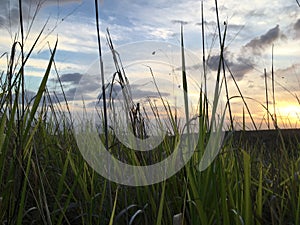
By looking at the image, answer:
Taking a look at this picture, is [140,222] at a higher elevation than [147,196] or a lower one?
lower

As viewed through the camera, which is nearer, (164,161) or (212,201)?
(212,201)

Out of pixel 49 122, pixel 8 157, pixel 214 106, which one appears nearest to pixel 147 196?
pixel 214 106

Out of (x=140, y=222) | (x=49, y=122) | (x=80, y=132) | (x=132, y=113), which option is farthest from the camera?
(x=49, y=122)

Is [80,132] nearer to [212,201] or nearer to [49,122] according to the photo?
[49,122]

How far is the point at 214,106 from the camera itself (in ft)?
4.74

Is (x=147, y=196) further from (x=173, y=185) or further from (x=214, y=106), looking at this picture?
(x=214, y=106)

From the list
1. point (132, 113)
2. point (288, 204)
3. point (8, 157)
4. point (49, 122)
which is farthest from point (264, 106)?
point (49, 122)

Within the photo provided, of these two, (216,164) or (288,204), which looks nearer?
(216,164)

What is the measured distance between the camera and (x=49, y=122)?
366cm

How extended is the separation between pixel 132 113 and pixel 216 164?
40 cm

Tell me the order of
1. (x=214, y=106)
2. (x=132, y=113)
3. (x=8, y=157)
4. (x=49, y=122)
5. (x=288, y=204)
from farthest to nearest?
(x=49, y=122)
(x=8, y=157)
(x=288, y=204)
(x=132, y=113)
(x=214, y=106)

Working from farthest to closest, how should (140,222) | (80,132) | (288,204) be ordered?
(80,132)
(288,204)
(140,222)

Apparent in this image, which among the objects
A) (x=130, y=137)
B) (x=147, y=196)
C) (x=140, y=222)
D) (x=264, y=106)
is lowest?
(x=140, y=222)

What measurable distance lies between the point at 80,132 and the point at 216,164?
5.73 feet
